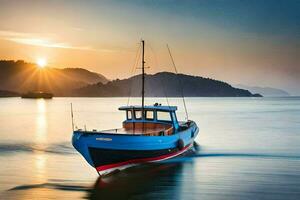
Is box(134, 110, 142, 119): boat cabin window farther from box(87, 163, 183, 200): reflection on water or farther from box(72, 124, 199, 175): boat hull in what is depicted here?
box(87, 163, 183, 200): reflection on water

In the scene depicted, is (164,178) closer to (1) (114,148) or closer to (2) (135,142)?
(2) (135,142)

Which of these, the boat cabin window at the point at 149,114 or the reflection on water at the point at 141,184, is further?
the boat cabin window at the point at 149,114

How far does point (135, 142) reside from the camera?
27.5 m

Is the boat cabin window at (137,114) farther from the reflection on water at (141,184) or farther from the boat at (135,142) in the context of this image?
the reflection on water at (141,184)

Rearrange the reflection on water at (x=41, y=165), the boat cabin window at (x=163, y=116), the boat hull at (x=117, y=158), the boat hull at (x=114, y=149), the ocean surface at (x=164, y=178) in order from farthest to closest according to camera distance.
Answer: the boat cabin window at (x=163, y=116) → the reflection on water at (x=41, y=165) → the boat hull at (x=117, y=158) → the boat hull at (x=114, y=149) → the ocean surface at (x=164, y=178)

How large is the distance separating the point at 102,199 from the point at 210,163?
1427 cm

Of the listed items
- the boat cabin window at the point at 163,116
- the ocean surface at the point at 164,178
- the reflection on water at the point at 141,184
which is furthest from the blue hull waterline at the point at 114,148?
the boat cabin window at the point at 163,116

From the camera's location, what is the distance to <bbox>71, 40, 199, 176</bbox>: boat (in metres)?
26.5

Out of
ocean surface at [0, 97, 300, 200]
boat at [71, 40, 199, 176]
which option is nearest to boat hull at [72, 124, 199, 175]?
boat at [71, 40, 199, 176]

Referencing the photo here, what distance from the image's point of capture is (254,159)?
37.3 meters

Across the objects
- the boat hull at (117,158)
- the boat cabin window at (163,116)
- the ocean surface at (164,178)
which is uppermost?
the boat cabin window at (163,116)

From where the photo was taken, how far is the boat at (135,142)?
1041 inches

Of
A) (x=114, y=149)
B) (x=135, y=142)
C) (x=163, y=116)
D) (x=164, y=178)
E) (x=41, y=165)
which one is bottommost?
(x=164, y=178)

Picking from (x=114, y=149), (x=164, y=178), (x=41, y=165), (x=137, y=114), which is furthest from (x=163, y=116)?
(x=41, y=165)
